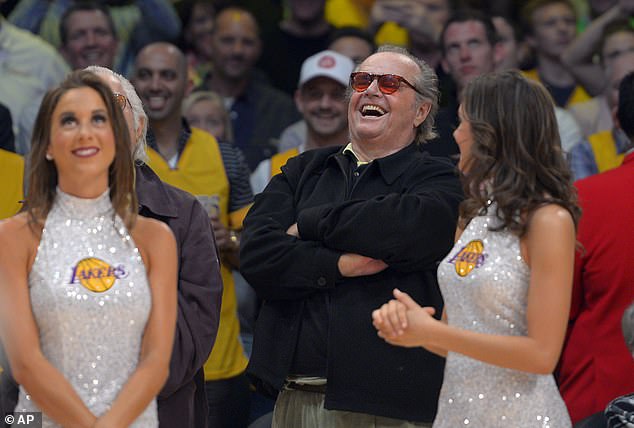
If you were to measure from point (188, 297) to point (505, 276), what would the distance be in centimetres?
105

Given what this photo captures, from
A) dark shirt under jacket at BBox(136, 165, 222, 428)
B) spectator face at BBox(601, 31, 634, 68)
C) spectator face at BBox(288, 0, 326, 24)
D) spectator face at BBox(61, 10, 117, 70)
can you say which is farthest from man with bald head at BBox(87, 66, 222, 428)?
spectator face at BBox(288, 0, 326, 24)

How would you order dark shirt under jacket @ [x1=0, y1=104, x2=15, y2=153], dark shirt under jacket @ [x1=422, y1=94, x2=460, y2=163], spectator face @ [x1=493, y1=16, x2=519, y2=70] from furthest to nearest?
1. spectator face @ [x1=493, y1=16, x2=519, y2=70]
2. dark shirt under jacket @ [x1=0, y1=104, x2=15, y2=153]
3. dark shirt under jacket @ [x1=422, y1=94, x2=460, y2=163]

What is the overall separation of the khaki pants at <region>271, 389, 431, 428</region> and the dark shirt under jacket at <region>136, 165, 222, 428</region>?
0.36 meters

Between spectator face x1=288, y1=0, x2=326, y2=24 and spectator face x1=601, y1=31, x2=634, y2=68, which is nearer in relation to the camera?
spectator face x1=601, y1=31, x2=634, y2=68

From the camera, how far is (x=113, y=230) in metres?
3.29

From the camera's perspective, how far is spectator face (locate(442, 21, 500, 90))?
6682 millimetres

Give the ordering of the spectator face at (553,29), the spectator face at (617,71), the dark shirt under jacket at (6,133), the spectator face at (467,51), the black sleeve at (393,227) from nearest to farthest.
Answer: the black sleeve at (393,227), the dark shirt under jacket at (6,133), the spectator face at (467,51), the spectator face at (617,71), the spectator face at (553,29)

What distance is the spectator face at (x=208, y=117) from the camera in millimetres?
6961

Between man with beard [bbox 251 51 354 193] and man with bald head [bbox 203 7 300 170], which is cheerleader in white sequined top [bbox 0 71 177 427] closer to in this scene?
man with beard [bbox 251 51 354 193]

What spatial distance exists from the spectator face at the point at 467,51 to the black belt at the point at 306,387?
2.87 m

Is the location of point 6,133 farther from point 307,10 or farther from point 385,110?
point 307,10

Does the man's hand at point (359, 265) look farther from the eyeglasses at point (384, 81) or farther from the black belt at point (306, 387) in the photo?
the eyeglasses at point (384, 81)

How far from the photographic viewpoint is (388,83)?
445cm

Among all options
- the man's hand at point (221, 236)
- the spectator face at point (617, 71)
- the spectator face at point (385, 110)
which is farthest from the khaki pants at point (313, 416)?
the spectator face at point (617, 71)
